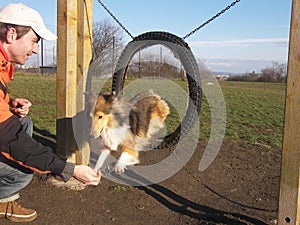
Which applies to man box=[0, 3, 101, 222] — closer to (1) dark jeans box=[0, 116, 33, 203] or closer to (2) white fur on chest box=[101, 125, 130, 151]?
(1) dark jeans box=[0, 116, 33, 203]

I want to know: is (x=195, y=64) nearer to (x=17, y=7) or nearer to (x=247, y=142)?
(x=17, y=7)

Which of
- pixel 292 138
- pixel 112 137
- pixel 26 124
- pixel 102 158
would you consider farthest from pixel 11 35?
pixel 102 158

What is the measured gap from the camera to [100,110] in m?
3.82

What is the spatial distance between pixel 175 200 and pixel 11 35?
7.28ft

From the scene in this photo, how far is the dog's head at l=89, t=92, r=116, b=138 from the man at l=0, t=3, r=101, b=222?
1.09 meters

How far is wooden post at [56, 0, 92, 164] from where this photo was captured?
344 cm

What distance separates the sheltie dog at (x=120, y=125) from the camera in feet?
12.6

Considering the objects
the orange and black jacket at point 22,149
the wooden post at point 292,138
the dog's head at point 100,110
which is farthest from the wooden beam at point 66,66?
the wooden post at point 292,138

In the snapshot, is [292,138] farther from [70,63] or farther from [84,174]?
[70,63]

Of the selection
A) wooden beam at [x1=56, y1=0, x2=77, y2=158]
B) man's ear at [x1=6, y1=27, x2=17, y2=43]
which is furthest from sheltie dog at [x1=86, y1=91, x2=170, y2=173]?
man's ear at [x1=6, y1=27, x2=17, y2=43]

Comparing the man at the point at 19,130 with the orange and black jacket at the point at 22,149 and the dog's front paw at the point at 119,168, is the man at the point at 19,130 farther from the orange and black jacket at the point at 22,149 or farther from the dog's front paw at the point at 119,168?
the dog's front paw at the point at 119,168

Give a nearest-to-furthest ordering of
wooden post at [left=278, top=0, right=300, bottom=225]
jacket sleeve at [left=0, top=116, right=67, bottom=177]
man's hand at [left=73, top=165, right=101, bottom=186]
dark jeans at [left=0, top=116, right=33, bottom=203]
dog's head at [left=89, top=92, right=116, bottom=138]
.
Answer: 1. jacket sleeve at [left=0, top=116, right=67, bottom=177]
2. man's hand at [left=73, top=165, right=101, bottom=186]
3. wooden post at [left=278, top=0, right=300, bottom=225]
4. dark jeans at [left=0, top=116, right=33, bottom=203]
5. dog's head at [left=89, top=92, right=116, bottom=138]

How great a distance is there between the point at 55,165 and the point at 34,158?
0.11 meters

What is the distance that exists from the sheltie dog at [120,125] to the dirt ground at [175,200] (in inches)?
15.3
